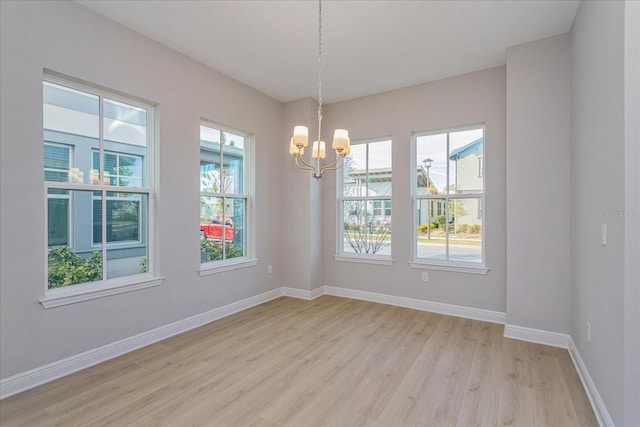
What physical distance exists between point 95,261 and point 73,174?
0.78 meters

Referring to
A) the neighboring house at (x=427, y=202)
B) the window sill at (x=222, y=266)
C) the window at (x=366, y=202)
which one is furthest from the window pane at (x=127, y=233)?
the neighboring house at (x=427, y=202)

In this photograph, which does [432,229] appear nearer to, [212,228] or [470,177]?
[470,177]

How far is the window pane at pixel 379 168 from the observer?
447cm

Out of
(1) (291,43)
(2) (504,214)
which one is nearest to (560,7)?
(2) (504,214)

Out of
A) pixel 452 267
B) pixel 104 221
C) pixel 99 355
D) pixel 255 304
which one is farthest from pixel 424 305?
pixel 104 221

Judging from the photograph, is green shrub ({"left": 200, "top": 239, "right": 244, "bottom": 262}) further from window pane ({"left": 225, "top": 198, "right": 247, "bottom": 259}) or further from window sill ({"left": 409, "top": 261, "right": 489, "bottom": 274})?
window sill ({"left": 409, "top": 261, "right": 489, "bottom": 274})

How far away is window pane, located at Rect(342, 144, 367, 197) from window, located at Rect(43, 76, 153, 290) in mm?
2761

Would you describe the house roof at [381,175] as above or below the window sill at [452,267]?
above

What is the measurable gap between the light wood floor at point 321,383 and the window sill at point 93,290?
0.58m

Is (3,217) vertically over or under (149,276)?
over

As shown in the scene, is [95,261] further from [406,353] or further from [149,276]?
[406,353]

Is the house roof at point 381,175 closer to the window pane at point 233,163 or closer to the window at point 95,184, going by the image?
the window pane at point 233,163

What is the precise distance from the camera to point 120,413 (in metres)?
1.98

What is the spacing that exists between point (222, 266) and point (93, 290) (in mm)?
1410
